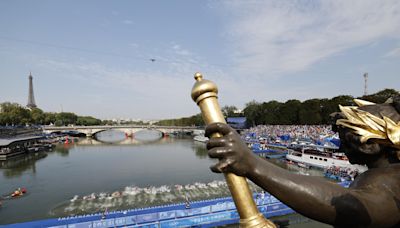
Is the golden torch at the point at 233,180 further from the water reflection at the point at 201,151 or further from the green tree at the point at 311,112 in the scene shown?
the green tree at the point at 311,112

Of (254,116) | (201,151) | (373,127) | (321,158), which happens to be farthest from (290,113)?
(373,127)

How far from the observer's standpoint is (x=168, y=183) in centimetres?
2103

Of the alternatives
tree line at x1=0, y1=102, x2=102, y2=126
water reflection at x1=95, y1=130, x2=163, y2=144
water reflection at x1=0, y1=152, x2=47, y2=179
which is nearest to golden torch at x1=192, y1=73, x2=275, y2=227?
water reflection at x1=0, y1=152, x2=47, y2=179

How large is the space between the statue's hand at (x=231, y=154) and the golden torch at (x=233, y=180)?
0.06 meters

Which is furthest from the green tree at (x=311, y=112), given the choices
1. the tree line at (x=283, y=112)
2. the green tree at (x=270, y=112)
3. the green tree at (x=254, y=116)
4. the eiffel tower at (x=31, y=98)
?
the eiffel tower at (x=31, y=98)

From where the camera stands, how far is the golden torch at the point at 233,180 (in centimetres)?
135

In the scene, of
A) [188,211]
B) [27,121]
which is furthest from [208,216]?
[27,121]

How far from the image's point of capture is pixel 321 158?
24.8 m

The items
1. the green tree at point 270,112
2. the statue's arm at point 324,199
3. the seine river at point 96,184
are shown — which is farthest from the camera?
the green tree at point 270,112

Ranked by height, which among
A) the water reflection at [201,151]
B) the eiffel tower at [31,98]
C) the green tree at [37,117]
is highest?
the eiffel tower at [31,98]

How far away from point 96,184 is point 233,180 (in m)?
22.4

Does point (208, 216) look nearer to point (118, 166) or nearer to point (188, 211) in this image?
point (188, 211)

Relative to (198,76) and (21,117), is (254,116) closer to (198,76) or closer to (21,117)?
(21,117)

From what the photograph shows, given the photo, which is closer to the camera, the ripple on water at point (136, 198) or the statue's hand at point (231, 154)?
the statue's hand at point (231, 154)
